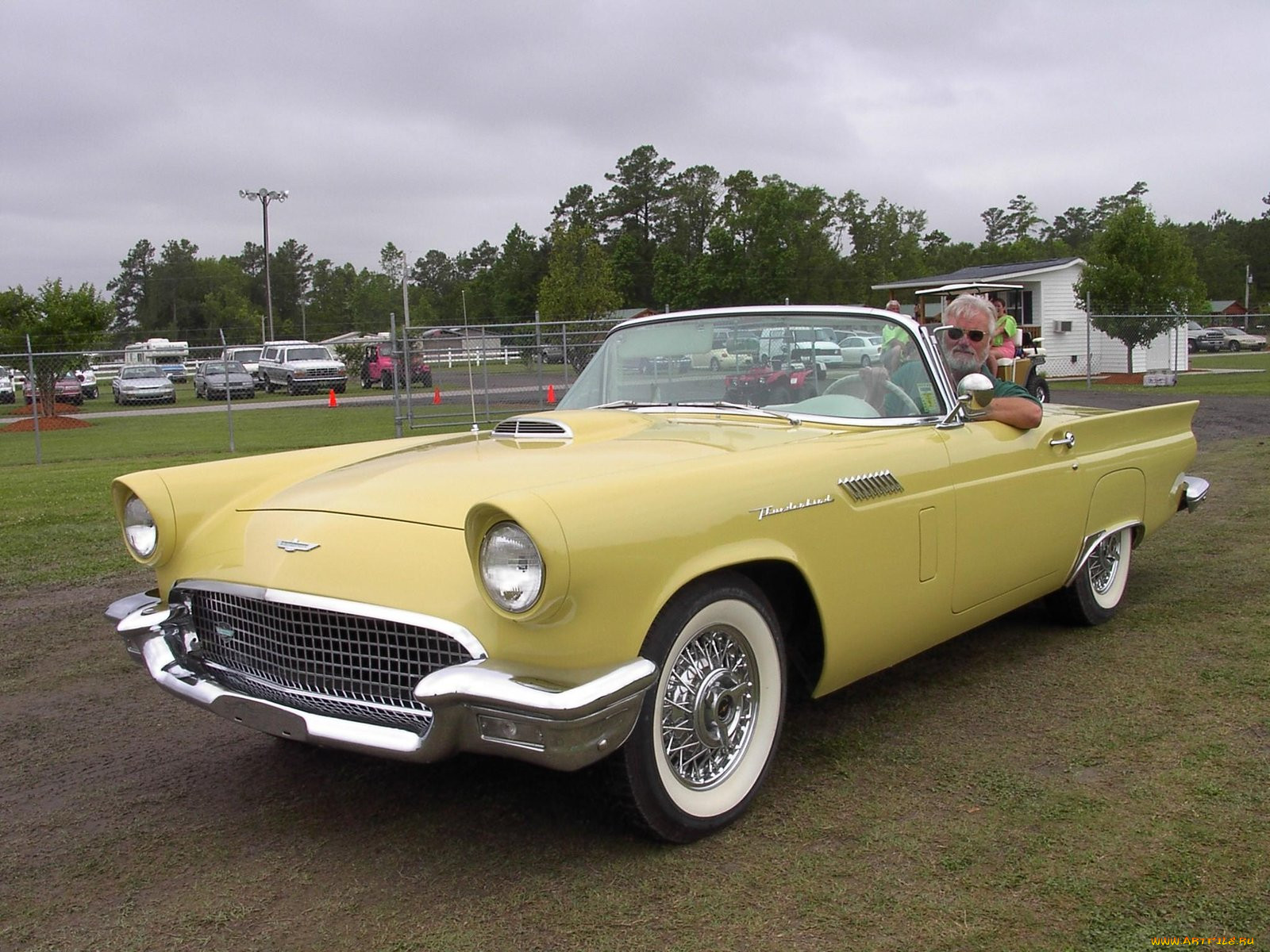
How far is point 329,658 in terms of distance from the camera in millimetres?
2879

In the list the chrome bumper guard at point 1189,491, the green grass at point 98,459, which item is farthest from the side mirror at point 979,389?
the green grass at point 98,459

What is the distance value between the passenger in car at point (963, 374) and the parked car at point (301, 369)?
2621cm

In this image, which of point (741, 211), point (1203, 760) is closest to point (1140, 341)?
point (1203, 760)

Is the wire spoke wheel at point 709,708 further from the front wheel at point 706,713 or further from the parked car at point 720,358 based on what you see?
the parked car at point 720,358

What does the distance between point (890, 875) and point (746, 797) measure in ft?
1.57

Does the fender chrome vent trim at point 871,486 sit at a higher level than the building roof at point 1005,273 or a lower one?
lower

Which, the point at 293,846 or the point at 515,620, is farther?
the point at 293,846

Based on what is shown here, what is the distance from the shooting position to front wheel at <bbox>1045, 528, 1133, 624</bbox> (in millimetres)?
4773

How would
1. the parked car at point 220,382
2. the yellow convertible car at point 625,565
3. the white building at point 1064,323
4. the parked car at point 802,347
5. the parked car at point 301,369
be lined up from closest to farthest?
the yellow convertible car at point 625,565
the parked car at point 802,347
the parked car at point 301,369
the parked car at point 220,382
the white building at point 1064,323

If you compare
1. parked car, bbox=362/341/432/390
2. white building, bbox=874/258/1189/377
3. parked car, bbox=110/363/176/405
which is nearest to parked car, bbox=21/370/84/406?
parked car, bbox=110/363/176/405

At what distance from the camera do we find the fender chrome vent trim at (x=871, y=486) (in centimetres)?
333

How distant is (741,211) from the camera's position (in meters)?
58.1

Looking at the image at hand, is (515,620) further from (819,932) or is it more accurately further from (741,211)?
(741,211)

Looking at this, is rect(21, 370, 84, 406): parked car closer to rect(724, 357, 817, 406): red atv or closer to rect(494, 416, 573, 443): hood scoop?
rect(494, 416, 573, 443): hood scoop
